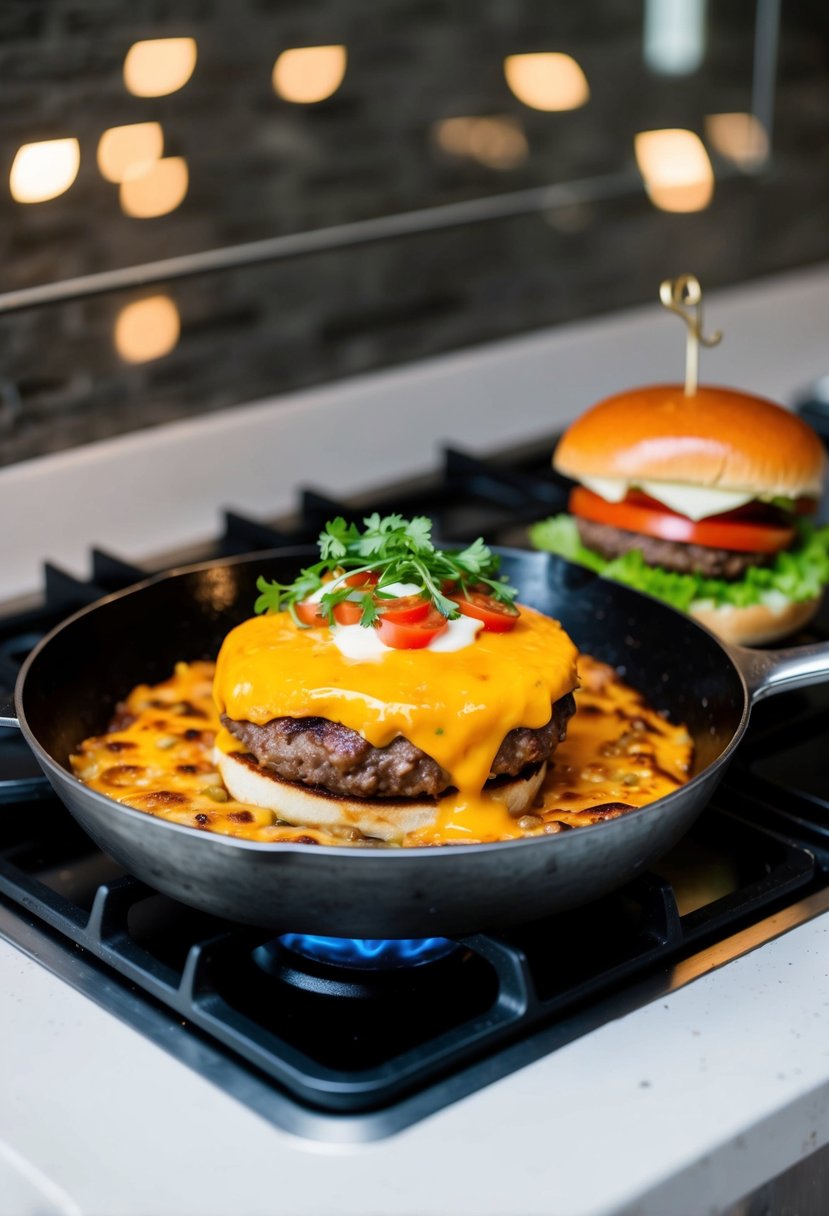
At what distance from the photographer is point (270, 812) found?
4.07 ft

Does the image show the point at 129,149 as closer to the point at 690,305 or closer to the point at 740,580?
the point at 690,305

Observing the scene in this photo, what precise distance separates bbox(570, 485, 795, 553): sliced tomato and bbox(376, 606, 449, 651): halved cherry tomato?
665 mm

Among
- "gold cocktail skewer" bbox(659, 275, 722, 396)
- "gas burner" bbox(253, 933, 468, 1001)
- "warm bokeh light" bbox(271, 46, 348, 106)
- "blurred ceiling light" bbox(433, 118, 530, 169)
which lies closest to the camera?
"gas burner" bbox(253, 933, 468, 1001)

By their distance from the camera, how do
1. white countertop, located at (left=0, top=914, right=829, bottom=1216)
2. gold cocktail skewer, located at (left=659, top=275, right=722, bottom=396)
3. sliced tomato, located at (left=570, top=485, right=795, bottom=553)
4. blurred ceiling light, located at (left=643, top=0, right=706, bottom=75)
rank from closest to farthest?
white countertop, located at (left=0, top=914, right=829, bottom=1216), gold cocktail skewer, located at (left=659, top=275, right=722, bottom=396), sliced tomato, located at (left=570, top=485, right=795, bottom=553), blurred ceiling light, located at (left=643, top=0, right=706, bottom=75)

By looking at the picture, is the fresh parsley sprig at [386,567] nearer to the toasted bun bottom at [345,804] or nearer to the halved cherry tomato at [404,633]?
the halved cherry tomato at [404,633]

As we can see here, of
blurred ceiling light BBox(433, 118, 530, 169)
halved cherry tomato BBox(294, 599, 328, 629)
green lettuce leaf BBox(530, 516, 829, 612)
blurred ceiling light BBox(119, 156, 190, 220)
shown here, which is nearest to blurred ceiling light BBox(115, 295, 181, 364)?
blurred ceiling light BBox(119, 156, 190, 220)

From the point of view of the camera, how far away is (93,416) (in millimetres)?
2035

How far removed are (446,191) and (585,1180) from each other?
1785 mm

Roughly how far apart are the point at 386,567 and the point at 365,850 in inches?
15.3

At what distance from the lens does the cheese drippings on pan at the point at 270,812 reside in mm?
1222

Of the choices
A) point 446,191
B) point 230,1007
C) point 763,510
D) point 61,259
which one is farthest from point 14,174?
point 230,1007

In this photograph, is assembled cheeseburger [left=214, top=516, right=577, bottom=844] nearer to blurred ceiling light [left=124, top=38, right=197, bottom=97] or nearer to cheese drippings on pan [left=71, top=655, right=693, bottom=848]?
cheese drippings on pan [left=71, top=655, right=693, bottom=848]

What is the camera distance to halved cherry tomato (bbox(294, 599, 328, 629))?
1.31m

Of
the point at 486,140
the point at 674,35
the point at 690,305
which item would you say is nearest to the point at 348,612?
the point at 690,305
